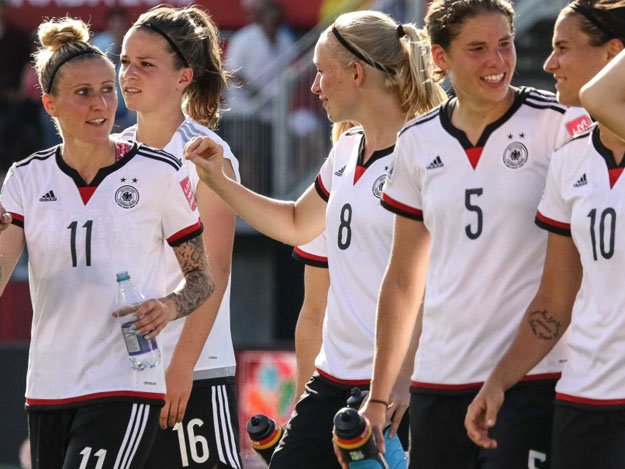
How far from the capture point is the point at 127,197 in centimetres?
581

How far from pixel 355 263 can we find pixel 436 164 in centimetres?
71

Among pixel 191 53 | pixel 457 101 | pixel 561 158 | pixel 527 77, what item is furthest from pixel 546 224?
pixel 527 77

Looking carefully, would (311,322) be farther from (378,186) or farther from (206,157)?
(206,157)

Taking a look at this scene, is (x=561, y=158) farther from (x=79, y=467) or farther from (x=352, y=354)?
(x=79, y=467)

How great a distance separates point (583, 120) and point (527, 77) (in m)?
9.99

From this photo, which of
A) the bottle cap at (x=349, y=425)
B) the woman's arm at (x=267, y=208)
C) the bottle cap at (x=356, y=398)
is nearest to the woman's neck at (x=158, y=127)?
the woman's arm at (x=267, y=208)

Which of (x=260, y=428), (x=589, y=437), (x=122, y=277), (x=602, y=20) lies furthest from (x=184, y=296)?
(x=602, y=20)

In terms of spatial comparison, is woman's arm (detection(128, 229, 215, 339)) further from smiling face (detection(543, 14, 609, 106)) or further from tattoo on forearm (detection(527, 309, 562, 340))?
smiling face (detection(543, 14, 609, 106))

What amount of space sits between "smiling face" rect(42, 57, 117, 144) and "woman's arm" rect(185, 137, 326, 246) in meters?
0.38

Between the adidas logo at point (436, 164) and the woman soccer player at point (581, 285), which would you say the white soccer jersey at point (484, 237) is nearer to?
the adidas logo at point (436, 164)

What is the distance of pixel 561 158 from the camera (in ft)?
16.4

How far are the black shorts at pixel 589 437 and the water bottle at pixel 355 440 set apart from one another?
0.58 metres

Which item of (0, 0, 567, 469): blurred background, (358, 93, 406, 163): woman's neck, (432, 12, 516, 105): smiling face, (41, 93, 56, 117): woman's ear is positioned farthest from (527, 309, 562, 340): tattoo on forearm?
(0, 0, 567, 469): blurred background

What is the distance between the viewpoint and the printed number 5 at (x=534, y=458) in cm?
502
